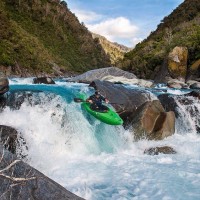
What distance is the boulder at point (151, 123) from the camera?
1357 cm

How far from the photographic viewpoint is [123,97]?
609 inches

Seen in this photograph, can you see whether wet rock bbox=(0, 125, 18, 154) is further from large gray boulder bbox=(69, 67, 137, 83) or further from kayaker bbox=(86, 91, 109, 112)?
large gray boulder bbox=(69, 67, 137, 83)

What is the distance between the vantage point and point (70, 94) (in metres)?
14.5

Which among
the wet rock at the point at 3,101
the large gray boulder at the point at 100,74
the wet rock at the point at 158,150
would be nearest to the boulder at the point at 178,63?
the large gray boulder at the point at 100,74

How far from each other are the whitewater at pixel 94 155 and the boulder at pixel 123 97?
1.29m

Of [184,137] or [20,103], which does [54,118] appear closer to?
[20,103]

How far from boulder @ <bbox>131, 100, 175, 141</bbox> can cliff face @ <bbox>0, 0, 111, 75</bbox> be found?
2725cm

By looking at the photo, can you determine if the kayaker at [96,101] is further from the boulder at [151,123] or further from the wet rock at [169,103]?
the wet rock at [169,103]

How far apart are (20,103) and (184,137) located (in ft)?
23.6

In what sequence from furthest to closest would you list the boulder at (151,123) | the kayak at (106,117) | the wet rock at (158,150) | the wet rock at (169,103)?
the wet rock at (169,103) < the boulder at (151,123) < the kayak at (106,117) < the wet rock at (158,150)

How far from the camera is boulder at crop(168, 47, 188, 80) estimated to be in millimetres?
31234

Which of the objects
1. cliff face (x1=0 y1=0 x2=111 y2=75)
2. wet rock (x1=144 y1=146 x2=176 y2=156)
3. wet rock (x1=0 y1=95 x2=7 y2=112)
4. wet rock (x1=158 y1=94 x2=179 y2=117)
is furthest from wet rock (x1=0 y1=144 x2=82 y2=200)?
cliff face (x1=0 y1=0 x2=111 y2=75)

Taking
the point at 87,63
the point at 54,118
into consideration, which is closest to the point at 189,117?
the point at 54,118

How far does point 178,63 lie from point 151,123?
62.6ft
